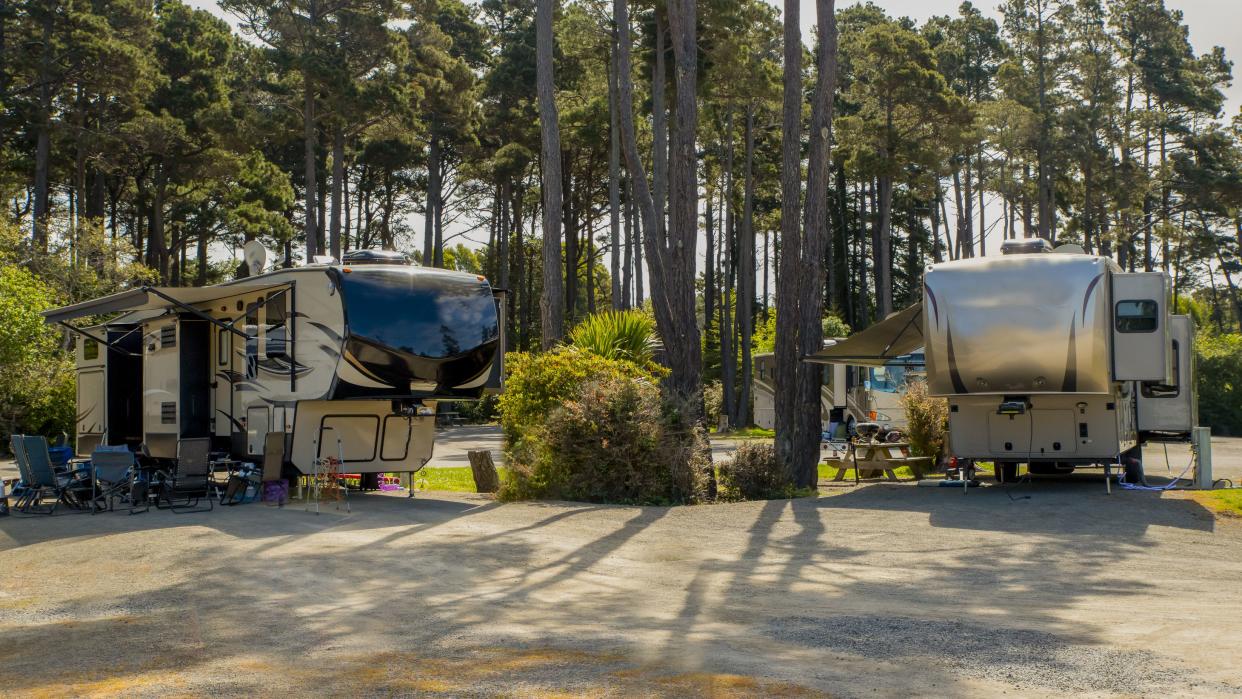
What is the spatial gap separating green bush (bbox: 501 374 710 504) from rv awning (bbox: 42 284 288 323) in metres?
3.79

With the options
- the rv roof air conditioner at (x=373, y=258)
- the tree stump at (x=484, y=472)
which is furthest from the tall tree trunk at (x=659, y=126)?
the rv roof air conditioner at (x=373, y=258)

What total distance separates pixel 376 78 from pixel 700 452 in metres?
25.6

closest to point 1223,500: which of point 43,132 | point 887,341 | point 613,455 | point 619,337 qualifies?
point 887,341

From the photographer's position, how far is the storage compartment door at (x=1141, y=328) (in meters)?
14.3

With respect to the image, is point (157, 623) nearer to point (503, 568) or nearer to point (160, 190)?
point (503, 568)

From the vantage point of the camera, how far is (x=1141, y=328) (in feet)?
47.4

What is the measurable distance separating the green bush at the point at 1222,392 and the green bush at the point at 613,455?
1232 inches

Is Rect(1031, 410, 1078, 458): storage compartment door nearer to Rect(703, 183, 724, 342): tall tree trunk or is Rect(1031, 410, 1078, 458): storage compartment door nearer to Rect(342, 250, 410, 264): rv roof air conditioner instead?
Rect(342, 250, 410, 264): rv roof air conditioner

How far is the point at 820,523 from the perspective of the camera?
12391 millimetres

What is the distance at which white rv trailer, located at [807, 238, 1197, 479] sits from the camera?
45.3 feet

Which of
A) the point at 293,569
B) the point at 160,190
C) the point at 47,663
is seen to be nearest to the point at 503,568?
the point at 293,569

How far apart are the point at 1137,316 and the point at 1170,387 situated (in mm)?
2408

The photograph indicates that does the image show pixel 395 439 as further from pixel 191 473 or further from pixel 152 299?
pixel 152 299

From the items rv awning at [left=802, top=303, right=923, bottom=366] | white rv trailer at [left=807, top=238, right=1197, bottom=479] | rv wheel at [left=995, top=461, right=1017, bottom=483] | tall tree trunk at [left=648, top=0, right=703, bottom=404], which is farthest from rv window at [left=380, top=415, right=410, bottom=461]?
rv wheel at [left=995, top=461, right=1017, bottom=483]
